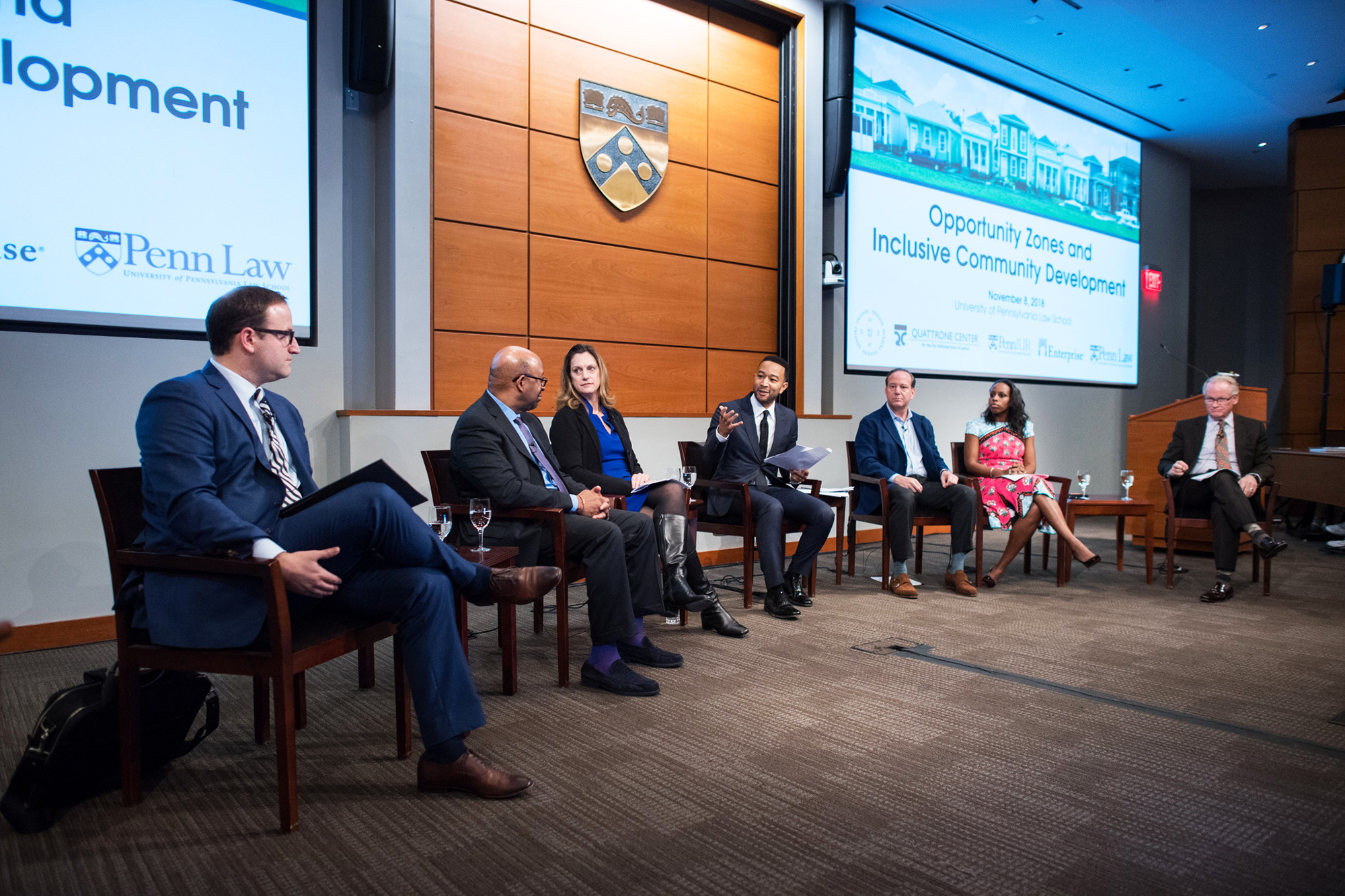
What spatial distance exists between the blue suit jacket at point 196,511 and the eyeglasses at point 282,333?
0.58 ft

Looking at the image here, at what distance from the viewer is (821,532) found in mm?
4129

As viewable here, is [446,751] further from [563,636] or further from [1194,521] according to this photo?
[1194,521]

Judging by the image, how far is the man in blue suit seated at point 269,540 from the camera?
180 cm

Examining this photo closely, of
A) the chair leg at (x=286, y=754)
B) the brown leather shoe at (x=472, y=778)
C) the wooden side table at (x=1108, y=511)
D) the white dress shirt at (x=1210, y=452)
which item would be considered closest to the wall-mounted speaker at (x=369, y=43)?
the chair leg at (x=286, y=754)

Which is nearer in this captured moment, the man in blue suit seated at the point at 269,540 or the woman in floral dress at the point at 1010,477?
the man in blue suit seated at the point at 269,540

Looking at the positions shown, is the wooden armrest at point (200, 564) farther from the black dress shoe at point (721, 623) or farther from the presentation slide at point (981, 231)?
the presentation slide at point (981, 231)

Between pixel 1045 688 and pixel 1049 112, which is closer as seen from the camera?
pixel 1045 688

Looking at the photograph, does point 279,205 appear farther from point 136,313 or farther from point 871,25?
point 871,25

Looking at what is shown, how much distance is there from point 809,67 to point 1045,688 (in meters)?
4.61

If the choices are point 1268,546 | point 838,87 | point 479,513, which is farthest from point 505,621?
point 838,87

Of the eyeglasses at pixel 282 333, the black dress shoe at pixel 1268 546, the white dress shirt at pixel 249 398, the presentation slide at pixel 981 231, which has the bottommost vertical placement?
the black dress shoe at pixel 1268 546

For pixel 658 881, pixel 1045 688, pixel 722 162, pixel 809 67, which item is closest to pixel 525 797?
pixel 658 881

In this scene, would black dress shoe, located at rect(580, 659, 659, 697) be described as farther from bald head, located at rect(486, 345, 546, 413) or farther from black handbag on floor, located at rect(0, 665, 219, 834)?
black handbag on floor, located at rect(0, 665, 219, 834)

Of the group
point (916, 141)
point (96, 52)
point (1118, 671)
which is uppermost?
point (916, 141)
